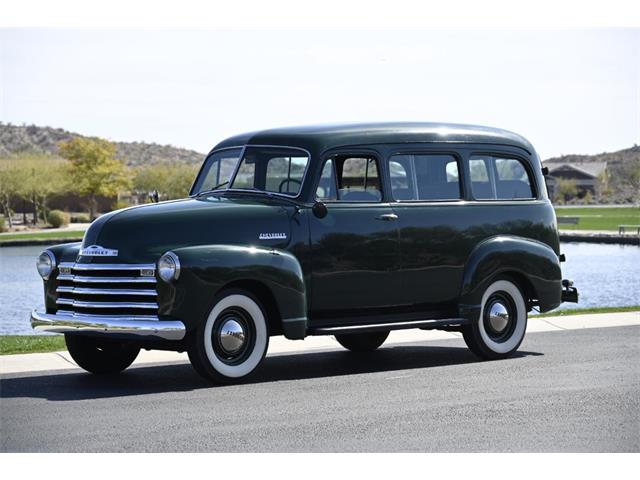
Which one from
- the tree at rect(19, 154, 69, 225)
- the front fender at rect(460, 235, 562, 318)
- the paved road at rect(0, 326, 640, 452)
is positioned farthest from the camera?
the tree at rect(19, 154, 69, 225)

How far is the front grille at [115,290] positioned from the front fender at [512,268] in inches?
147

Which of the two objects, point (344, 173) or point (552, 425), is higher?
point (344, 173)

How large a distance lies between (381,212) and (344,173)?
56 centimetres

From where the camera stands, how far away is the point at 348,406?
32.5ft

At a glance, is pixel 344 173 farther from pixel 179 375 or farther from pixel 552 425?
pixel 552 425

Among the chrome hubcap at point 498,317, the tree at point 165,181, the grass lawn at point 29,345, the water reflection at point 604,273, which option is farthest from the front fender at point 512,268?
the tree at point 165,181

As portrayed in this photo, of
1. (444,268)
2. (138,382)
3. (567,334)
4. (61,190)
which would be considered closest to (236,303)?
(138,382)

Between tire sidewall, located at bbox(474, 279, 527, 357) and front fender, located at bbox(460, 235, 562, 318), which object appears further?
tire sidewall, located at bbox(474, 279, 527, 357)

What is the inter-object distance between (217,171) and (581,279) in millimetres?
28259

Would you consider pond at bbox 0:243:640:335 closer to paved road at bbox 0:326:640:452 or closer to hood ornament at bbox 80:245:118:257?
paved road at bbox 0:326:640:452

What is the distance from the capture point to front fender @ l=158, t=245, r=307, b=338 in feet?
34.7

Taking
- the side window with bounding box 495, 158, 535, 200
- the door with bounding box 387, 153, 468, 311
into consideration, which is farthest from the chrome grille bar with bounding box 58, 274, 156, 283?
the side window with bounding box 495, 158, 535, 200

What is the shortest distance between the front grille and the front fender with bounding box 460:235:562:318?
373cm

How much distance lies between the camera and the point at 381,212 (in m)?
12.2
